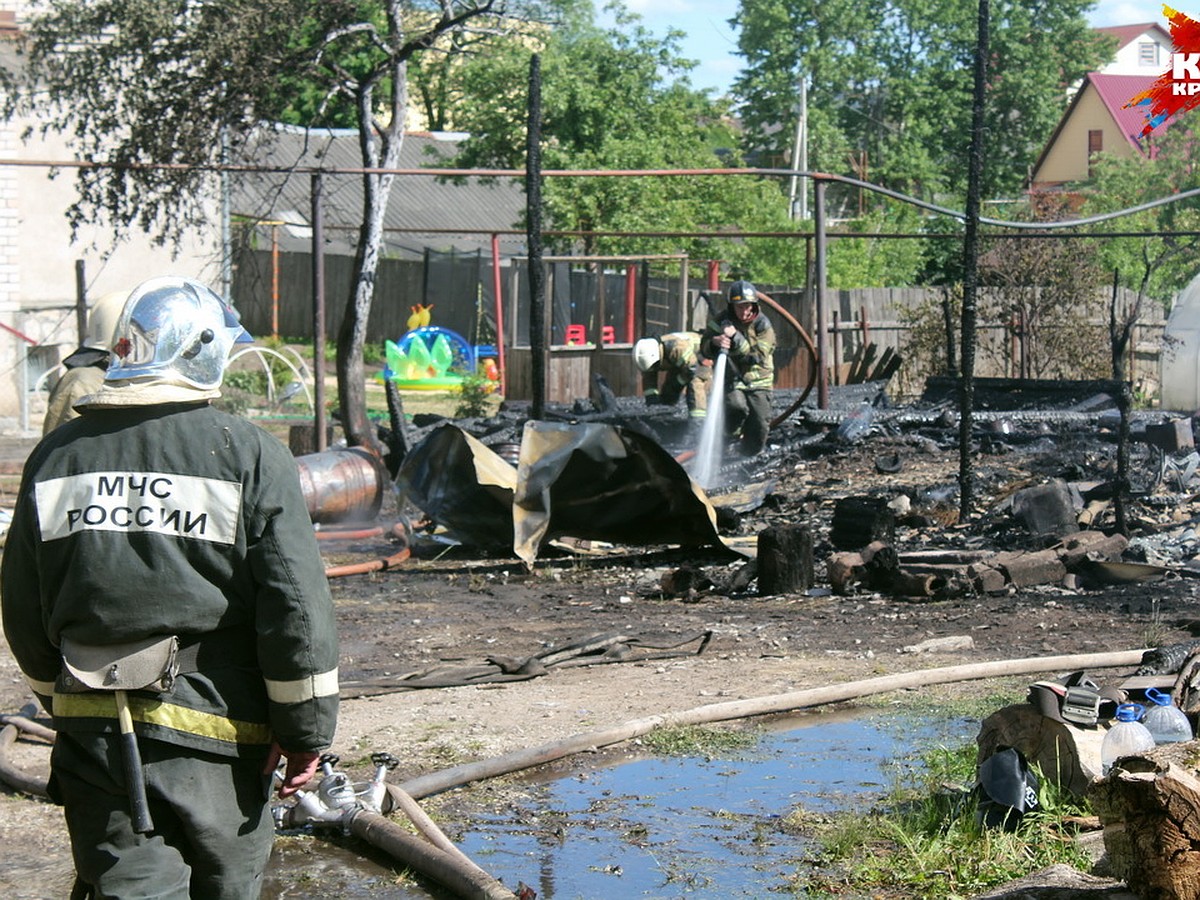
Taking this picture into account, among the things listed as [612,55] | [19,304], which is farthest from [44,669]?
[612,55]

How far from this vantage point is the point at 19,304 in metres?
18.2

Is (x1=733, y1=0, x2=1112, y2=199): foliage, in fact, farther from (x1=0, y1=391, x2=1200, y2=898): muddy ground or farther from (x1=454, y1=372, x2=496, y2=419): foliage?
(x1=0, y1=391, x2=1200, y2=898): muddy ground

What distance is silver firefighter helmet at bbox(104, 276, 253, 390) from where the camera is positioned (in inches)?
117

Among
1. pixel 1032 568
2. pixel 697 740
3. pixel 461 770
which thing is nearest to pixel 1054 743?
pixel 697 740

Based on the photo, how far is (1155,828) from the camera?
334 centimetres

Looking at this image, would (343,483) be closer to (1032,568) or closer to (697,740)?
(1032,568)

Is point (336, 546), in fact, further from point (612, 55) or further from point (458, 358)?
point (612, 55)

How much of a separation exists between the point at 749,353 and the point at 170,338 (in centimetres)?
1064

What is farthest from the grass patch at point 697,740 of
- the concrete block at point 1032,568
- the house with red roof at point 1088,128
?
the house with red roof at point 1088,128

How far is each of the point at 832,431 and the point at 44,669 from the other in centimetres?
1182

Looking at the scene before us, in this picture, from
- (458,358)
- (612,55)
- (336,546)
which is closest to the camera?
(336,546)

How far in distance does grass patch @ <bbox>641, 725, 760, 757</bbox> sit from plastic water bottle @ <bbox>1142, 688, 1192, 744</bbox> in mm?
1493

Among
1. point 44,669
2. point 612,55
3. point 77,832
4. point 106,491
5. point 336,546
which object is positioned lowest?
point 336,546

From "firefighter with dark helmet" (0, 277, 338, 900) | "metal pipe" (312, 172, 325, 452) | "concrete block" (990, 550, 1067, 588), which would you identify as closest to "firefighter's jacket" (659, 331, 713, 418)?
"metal pipe" (312, 172, 325, 452)
